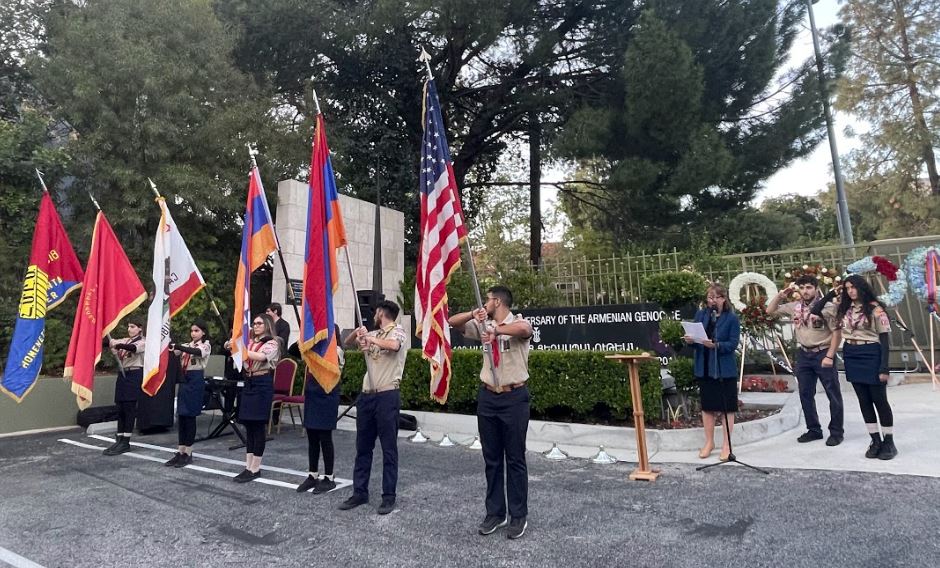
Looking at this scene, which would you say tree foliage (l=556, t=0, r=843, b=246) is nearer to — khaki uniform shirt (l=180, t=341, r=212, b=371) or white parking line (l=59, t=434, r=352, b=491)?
khaki uniform shirt (l=180, t=341, r=212, b=371)

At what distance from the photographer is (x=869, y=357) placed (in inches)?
215

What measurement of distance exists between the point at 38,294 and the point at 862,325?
9.39 metres

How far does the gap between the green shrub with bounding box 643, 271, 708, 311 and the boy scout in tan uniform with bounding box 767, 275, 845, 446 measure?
1.21m

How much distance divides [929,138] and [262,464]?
2745 centimetres

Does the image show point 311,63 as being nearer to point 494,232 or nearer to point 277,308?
point 277,308

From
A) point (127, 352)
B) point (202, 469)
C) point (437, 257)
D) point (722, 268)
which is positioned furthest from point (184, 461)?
point (722, 268)

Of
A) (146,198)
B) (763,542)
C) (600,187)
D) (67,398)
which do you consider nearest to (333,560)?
(763,542)

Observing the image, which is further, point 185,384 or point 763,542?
point 185,384

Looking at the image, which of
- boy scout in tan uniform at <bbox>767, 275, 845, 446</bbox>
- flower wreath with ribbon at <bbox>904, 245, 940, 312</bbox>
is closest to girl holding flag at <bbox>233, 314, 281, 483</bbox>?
boy scout in tan uniform at <bbox>767, 275, 845, 446</bbox>

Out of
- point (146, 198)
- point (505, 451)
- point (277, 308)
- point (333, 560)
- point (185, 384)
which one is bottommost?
point (333, 560)

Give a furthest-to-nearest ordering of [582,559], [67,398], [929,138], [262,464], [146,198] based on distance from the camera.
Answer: [929,138]
[146,198]
[67,398]
[262,464]
[582,559]

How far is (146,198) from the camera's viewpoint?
11.1 metres

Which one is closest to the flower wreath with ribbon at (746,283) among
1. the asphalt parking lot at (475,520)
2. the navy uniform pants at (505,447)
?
A: the asphalt parking lot at (475,520)

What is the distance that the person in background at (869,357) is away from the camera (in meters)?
5.40
